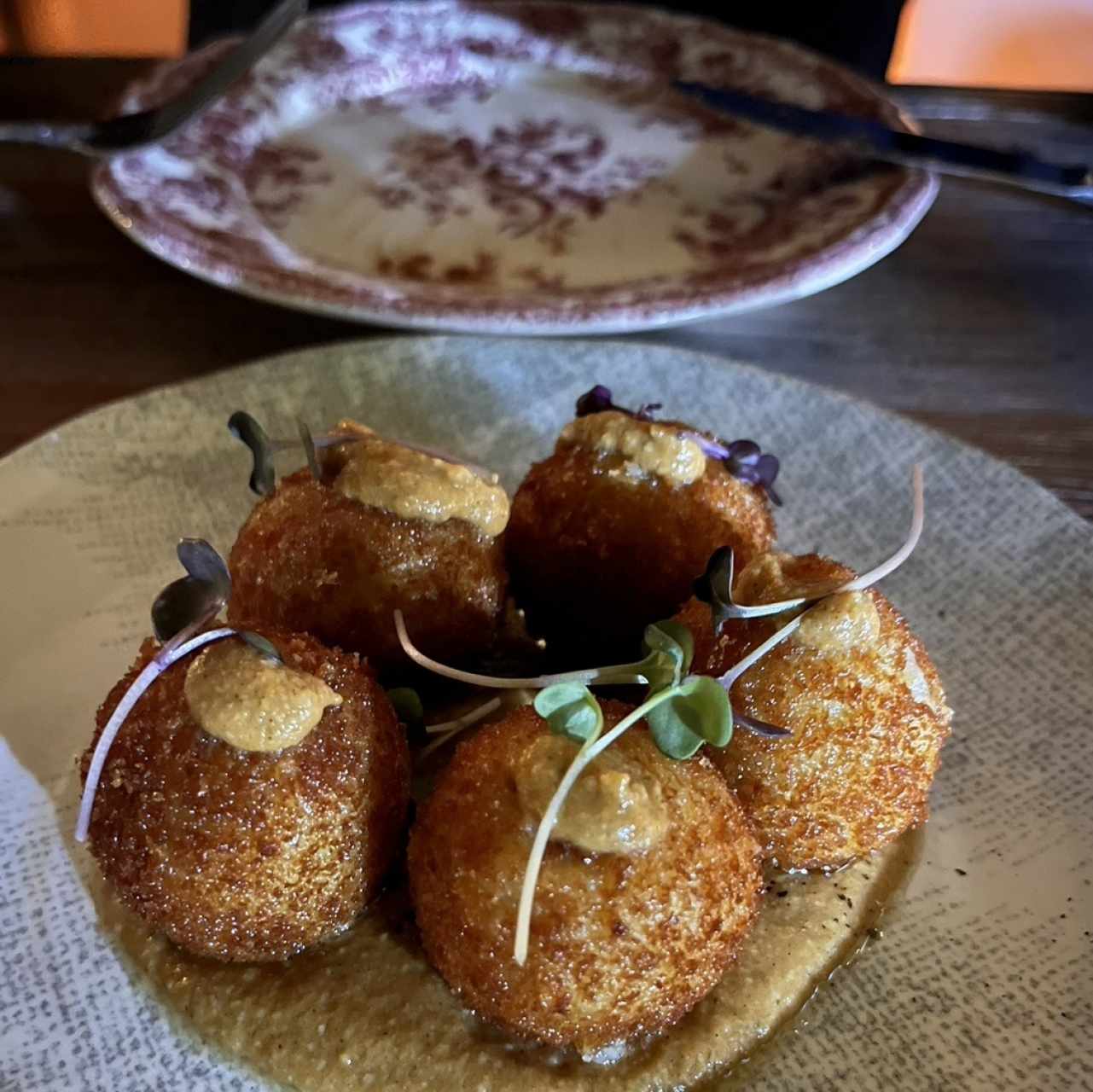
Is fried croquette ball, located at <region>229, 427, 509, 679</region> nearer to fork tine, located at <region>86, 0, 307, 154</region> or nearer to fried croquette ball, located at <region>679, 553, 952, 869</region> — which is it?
fried croquette ball, located at <region>679, 553, 952, 869</region>

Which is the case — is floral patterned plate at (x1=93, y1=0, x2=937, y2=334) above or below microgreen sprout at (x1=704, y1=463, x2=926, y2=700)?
below

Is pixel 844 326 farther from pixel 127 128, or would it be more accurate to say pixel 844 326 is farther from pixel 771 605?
pixel 127 128

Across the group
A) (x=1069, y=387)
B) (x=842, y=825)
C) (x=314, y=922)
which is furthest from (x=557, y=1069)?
(x=1069, y=387)

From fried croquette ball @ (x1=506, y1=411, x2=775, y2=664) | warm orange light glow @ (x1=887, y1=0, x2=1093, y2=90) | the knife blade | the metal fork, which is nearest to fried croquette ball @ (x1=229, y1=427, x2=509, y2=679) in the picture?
fried croquette ball @ (x1=506, y1=411, x2=775, y2=664)

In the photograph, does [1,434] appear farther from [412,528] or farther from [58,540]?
[412,528]

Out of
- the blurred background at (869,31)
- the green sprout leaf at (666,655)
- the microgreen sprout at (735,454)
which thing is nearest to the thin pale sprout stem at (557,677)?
the green sprout leaf at (666,655)

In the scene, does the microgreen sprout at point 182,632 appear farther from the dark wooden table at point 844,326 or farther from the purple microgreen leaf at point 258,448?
the dark wooden table at point 844,326
